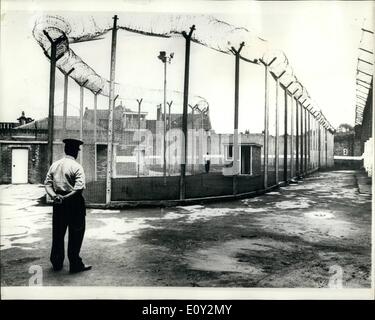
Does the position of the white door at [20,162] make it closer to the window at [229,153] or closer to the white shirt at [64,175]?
the white shirt at [64,175]

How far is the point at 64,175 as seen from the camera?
4.42 meters

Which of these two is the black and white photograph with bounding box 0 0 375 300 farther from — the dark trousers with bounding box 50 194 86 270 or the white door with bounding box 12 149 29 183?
the white door with bounding box 12 149 29 183

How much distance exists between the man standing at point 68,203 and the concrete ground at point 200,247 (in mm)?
240

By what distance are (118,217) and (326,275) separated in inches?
177

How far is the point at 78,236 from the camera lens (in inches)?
180

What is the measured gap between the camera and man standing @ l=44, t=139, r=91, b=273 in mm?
4414

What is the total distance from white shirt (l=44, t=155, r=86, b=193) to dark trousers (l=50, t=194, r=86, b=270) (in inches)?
7.1

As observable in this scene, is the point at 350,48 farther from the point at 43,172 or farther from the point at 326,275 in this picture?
the point at 43,172

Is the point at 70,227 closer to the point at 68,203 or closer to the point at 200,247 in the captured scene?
the point at 68,203

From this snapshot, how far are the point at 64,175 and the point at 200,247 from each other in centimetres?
254

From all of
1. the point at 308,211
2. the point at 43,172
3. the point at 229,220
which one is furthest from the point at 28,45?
the point at 43,172

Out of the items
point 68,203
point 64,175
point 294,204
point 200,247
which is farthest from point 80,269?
point 294,204
